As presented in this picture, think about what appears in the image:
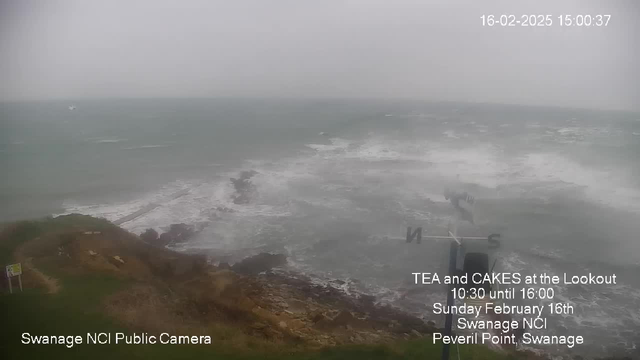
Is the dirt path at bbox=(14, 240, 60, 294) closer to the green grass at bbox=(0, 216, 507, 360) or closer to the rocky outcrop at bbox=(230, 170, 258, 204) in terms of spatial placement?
the green grass at bbox=(0, 216, 507, 360)

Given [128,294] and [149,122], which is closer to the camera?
[128,294]

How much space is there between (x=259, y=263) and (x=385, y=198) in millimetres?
8440

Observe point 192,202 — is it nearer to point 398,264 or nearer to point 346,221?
point 346,221

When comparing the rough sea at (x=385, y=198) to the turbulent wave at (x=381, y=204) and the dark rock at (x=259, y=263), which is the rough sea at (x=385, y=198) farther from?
the dark rock at (x=259, y=263)

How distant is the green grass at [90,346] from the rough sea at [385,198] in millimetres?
2599

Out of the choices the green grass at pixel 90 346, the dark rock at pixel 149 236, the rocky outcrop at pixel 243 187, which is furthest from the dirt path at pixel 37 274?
the rocky outcrop at pixel 243 187

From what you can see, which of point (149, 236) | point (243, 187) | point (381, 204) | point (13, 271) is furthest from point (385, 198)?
point (13, 271)

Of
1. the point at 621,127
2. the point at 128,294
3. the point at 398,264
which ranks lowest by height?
the point at 398,264

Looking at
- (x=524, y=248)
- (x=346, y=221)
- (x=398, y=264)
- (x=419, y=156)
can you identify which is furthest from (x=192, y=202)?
(x=419, y=156)

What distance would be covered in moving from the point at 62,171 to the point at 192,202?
13.7 m

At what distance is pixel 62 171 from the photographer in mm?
24781

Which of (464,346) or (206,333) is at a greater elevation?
(206,333)

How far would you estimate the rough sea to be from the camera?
11.3 meters

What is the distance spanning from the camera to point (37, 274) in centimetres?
877
